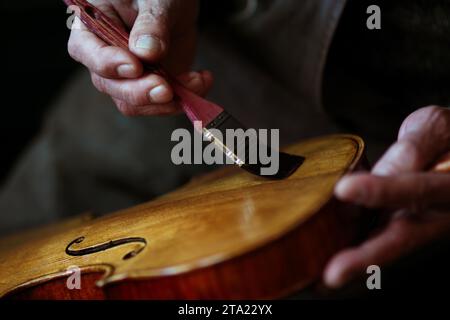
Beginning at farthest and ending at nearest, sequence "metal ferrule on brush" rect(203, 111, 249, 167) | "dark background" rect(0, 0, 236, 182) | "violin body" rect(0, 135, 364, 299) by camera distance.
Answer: "dark background" rect(0, 0, 236, 182) < "metal ferrule on brush" rect(203, 111, 249, 167) < "violin body" rect(0, 135, 364, 299)

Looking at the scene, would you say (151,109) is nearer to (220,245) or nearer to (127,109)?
(127,109)

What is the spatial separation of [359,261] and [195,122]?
32cm

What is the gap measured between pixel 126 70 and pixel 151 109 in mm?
104

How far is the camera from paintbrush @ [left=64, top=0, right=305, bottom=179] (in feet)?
2.45

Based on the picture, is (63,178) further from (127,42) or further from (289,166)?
(289,166)

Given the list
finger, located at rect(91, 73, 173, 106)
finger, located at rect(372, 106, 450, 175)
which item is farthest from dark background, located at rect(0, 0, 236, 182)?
finger, located at rect(372, 106, 450, 175)

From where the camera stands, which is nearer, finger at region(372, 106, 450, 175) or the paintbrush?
finger at region(372, 106, 450, 175)

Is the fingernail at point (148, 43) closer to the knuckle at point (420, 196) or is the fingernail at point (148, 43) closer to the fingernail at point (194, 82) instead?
the fingernail at point (194, 82)

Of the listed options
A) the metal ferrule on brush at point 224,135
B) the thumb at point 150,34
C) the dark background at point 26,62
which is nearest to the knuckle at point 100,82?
the thumb at point 150,34

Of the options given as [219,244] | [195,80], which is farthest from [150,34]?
[219,244]

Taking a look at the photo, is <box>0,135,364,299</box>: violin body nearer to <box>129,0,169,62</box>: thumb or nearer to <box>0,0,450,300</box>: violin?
<box>0,0,450,300</box>: violin

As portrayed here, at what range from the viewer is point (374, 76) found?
3.67 ft

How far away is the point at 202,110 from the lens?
789 millimetres

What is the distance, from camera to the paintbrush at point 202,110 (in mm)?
747
